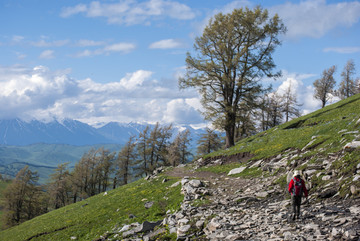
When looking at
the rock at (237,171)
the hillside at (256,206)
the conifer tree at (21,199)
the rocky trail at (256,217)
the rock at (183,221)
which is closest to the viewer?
the rocky trail at (256,217)

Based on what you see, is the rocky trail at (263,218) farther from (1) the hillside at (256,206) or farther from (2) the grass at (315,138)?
(2) the grass at (315,138)

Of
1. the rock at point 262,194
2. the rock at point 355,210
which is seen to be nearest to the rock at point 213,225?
the rock at point 262,194

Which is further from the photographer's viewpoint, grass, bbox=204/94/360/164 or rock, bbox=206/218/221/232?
grass, bbox=204/94/360/164

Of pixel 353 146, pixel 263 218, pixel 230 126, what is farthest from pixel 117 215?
pixel 230 126

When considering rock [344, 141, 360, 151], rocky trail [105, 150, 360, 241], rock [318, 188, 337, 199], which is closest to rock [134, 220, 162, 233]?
rocky trail [105, 150, 360, 241]

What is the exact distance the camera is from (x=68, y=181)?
72.2m

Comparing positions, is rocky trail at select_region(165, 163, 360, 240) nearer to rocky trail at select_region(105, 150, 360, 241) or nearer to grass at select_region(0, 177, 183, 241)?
rocky trail at select_region(105, 150, 360, 241)

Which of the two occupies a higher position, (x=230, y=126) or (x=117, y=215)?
(x=230, y=126)

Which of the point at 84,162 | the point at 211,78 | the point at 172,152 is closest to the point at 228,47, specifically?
the point at 211,78

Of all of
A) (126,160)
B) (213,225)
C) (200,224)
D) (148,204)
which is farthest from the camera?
(126,160)

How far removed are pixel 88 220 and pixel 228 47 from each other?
26.5m

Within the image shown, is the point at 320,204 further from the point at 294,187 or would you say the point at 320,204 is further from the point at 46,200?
the point at 46,200

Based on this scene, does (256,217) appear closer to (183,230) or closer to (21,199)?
(183,230)

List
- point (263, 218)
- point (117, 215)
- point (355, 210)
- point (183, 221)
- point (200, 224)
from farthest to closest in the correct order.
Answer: point (117, 215), point (183, 221), point (200, 224), point (263, 218), point (355, 210)
